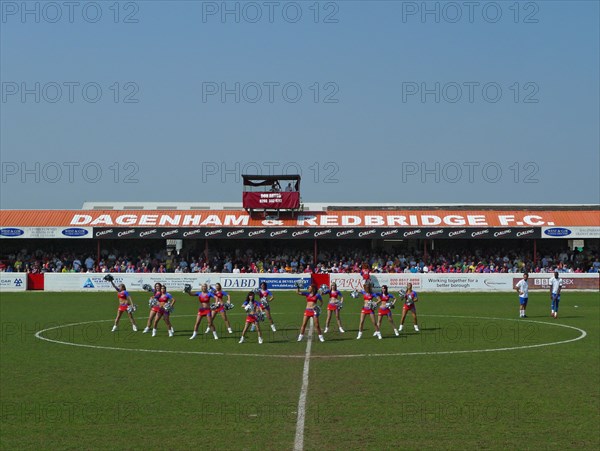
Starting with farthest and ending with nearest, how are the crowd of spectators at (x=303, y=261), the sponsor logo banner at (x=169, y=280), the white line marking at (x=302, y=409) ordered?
the crowd of spectators at (x=303, y=261)
the sponsor logo banner at (x=169, y=280)
the white line marking at (x=302, y=409)

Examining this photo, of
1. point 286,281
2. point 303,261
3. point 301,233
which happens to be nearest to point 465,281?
point 286,281

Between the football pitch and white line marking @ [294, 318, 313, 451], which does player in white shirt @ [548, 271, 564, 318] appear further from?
white line marking @ [294, 318, 313, 451]

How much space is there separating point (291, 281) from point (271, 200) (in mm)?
12849

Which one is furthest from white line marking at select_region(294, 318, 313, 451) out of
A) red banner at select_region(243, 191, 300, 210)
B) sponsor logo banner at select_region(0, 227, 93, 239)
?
red banner at select_region(243, 191, 300, 210)

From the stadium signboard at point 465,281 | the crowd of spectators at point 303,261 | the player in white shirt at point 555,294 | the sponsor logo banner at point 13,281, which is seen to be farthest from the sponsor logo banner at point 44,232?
the player in white shirt at point 555,294

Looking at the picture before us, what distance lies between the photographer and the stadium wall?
5531 centimetres

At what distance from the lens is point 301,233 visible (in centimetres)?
6322

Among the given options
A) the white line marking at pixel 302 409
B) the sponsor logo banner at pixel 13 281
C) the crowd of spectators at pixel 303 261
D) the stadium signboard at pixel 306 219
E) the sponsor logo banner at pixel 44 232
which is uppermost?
the stadium signboard at pixel 306 219

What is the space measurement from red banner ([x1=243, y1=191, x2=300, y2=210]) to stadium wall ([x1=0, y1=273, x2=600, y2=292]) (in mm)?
12335

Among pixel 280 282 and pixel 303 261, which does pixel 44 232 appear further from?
pixel 303 261

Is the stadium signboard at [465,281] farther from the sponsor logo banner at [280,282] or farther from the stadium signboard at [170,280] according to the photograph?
the stadium signboard at [170,280]

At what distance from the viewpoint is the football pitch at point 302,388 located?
12828 millimetres

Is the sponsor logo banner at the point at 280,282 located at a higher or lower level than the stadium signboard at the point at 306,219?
lower

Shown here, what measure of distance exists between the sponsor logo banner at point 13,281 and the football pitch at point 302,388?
26.0 m
